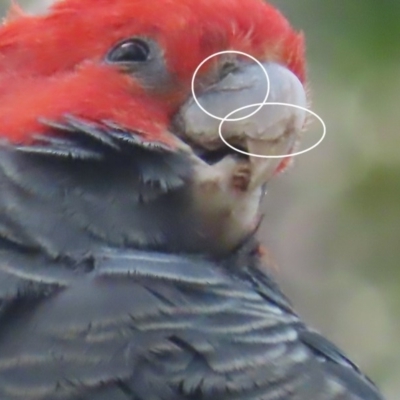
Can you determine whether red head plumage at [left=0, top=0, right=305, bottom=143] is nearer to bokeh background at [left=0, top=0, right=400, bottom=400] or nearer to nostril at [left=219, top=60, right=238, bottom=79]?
nostril at [left=219, top=60, right=238, bottom=79]

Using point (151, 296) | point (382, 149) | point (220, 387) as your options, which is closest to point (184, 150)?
point (151, 296)

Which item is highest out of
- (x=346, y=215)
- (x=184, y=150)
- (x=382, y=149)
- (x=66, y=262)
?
(x=184, y=150)

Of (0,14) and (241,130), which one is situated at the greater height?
(241,130)

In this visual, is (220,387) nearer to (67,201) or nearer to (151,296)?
(151,296)

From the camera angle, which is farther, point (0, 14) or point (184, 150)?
point (0, 14)

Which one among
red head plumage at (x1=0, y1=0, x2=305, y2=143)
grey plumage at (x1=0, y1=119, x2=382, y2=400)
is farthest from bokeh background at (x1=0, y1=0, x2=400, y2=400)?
grey plumage at (x1=0, y1=119, x2=382, y2=400)

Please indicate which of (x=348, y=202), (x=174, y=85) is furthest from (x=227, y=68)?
(x=348, y=202)

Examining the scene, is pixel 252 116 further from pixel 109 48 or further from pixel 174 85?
pixel 109 48
